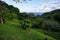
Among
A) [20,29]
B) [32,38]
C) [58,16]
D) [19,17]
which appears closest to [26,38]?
[32,38]

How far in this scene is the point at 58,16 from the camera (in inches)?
2574

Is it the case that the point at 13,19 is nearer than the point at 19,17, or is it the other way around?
the point at 13,19

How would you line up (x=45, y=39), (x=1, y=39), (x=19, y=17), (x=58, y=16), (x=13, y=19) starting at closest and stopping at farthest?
(x=1, y=39)
(x=45, y=39)
(x=13, y=19)
(x=19, y=17)
(x=58, y=16)

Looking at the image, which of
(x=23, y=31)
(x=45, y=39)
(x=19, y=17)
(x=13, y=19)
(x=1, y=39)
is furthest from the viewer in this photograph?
(x=19, y=17)

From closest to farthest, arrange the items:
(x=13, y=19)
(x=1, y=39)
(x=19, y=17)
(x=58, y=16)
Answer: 1. (x=1, y=39)
2. (x=13, y=19)
3. (x=19, y=17)
4. (x=58, y=16)

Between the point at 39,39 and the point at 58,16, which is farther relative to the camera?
the point at 58,16

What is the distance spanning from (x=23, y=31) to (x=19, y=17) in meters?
17.9

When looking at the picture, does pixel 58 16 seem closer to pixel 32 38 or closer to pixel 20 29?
pixel 20 29

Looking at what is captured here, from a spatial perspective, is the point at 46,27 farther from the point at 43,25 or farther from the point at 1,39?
the point at 1,39

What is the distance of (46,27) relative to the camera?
5294cm

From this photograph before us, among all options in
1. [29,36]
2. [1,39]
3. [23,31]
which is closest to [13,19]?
[23,31]

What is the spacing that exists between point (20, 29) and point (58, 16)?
2675 cm

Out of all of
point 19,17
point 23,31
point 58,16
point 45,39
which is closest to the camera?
point 45,39

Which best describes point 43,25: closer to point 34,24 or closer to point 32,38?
point 34,24
